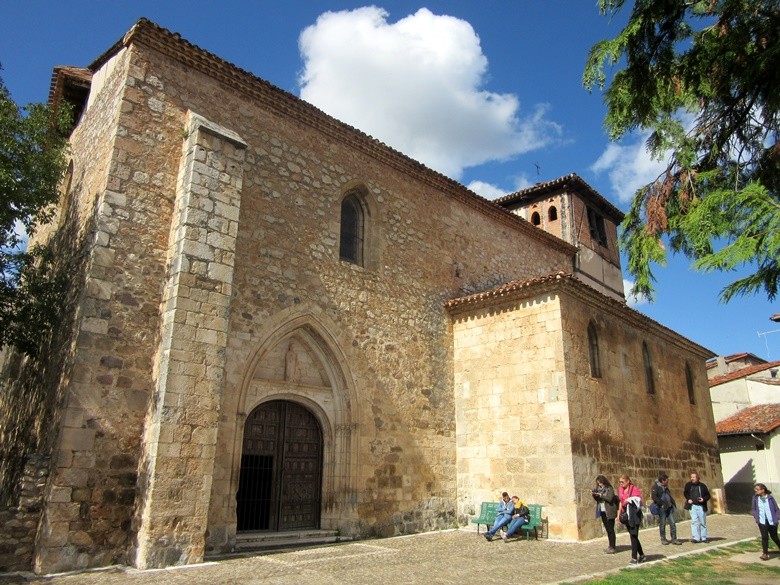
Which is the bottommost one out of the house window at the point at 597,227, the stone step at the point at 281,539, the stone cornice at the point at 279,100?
the stone step at the point at 281,539

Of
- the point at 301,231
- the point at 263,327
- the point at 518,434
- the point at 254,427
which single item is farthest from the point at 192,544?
the point at 518,434

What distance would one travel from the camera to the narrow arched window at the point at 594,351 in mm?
12805

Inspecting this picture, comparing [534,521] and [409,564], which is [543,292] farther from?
[409,564]

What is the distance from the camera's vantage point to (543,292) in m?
12.3

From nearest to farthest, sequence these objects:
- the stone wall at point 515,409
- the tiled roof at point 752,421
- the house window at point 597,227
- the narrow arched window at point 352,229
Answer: the stone wall at point 515,409 → the narrow arched window at point 352,229 → the tiled roof at point 752,421 → the house window at point 597,227

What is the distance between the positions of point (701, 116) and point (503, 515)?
24.7 ft

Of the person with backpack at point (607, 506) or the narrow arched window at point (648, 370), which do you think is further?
the narrow arched window at point (648, 370)

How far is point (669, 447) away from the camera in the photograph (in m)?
15.2

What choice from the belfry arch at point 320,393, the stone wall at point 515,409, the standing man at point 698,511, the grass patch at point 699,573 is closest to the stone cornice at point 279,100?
the stone wall at point 515,409

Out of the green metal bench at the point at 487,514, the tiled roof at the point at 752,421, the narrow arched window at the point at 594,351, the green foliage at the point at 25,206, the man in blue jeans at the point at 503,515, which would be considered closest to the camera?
the green foliage at the point at 25,206

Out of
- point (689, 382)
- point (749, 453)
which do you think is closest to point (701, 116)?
point (689, 382)

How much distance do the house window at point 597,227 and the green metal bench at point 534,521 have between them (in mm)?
13347

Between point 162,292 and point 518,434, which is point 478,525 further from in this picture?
point 162,292

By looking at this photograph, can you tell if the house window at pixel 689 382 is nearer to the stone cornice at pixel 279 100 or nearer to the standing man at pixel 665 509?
the standing man at pixel 665 509
